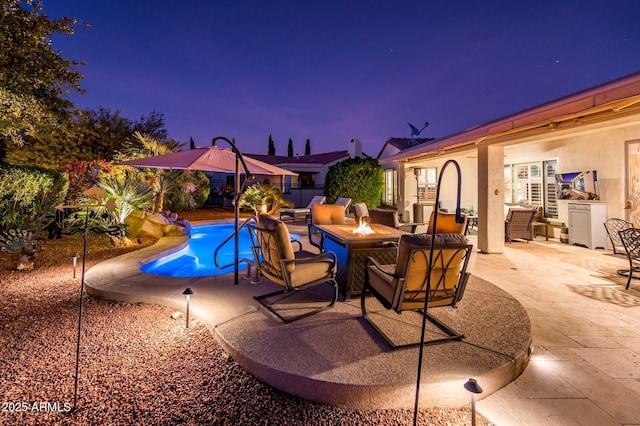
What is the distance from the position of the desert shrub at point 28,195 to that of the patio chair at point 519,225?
1167 centimetres

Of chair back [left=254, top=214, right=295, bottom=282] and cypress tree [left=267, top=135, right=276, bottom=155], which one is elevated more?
cypress tree [left=267, top=135, right=276, bottom=155]

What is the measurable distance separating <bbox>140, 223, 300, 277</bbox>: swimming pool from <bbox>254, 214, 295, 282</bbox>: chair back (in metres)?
1.91

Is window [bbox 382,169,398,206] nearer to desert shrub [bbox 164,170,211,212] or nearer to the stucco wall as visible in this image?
the stucco wall

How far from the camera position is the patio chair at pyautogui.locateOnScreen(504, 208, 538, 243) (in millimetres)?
8281

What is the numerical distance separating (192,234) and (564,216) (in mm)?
11886

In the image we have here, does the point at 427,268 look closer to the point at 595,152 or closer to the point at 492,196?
the point at 492,196

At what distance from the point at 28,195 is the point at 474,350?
9.13 meters

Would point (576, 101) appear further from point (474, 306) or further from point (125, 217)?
point (125, 217)

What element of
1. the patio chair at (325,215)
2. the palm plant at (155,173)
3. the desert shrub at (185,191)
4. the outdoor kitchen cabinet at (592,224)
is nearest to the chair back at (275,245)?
the patio chair at (325,215)

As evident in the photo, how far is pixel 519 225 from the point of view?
8461 mm

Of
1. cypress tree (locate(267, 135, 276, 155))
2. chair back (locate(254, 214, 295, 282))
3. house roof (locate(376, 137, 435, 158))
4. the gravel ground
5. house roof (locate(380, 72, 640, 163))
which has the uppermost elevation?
cypress tree (locate(267, 135, 276, 155))

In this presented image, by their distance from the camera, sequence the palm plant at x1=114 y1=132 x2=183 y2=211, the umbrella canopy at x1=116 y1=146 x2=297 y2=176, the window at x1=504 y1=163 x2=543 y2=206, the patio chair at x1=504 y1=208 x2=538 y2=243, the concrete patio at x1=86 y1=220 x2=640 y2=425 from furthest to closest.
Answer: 1. the palm plant at x1=114 y1=132 x2=183 y2=211
2. the window at x1=504 y1=163 x2=543 y2=206
3. the patio chair at x1=504 y1=208 x2=538 y2=243
4. the umbrella canopy at x1=116 y1=146 x2=297 y2=176
5. the concrete patio at x1=86 y1=220 x2=640 y2=425

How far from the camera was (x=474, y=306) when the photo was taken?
147 inches

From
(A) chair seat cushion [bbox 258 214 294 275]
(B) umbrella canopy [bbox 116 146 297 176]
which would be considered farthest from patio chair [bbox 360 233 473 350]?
(B) umbrella canopy [bbox 116 146 297 176]
